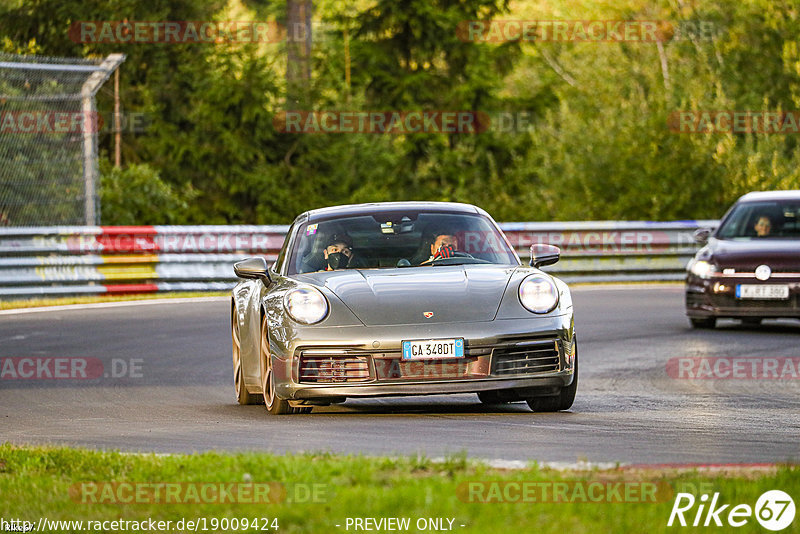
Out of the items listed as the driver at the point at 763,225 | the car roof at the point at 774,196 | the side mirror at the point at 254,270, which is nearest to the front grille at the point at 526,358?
the side mirror at the point at 254,270

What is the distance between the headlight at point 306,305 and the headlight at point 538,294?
1.21 meters

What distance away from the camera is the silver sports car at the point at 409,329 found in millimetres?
9172

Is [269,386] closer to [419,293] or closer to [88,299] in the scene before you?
[419,293]

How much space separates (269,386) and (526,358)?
167 cm

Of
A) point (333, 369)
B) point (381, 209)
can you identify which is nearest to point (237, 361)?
point (381, 209)

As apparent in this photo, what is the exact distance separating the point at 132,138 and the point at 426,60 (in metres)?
8.78

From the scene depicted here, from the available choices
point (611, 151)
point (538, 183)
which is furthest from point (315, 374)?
point (538, 183)

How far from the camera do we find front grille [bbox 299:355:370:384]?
924 centimetres

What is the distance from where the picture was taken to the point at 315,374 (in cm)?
934

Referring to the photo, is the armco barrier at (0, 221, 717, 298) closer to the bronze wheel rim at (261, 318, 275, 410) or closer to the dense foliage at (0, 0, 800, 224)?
the dense foliage at (0, 0, 800, 224)

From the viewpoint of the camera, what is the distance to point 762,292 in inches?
666

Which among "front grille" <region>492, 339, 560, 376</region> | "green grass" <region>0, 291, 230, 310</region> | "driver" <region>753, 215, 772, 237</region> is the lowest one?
"green grass" <region>0, 291, 230, 310</region>

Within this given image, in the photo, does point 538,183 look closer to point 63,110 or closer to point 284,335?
point 63,110

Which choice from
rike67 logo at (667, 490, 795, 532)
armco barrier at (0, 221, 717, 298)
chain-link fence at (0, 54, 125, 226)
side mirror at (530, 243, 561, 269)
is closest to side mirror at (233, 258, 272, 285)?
side mirror at (530, 243, 561, 269)
